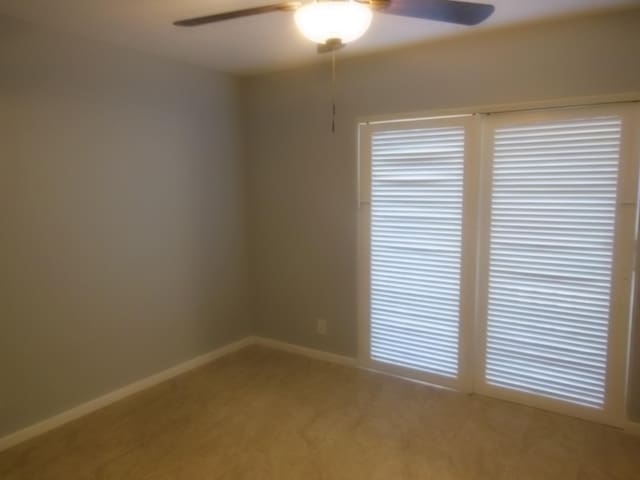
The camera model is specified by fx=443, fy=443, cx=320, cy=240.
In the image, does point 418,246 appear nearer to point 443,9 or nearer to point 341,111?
point 341,111

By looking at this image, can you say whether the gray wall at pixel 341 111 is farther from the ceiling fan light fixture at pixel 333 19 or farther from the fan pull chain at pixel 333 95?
the ceiling fan light fixture at pixel 333 19

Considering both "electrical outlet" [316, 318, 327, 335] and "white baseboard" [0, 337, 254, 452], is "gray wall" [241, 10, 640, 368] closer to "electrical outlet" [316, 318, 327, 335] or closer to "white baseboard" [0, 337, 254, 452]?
"electrical outlet" [316, 318, 327, 335]

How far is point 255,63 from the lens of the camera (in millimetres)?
3320

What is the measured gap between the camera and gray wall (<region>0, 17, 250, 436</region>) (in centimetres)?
244

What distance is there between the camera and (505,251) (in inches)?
110

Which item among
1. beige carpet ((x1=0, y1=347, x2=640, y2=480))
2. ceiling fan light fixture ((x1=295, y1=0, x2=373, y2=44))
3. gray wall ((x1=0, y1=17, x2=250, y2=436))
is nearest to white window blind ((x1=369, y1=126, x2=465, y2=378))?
beige carpet ((x1=0, y1=347, x2=640, y2=480))

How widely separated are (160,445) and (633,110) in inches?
124

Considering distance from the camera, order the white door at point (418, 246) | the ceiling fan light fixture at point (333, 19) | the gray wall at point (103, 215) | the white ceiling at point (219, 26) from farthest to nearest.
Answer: the white door at point (418, 246) → the gray wall at point (103, 215) → the white ceiling at point (219, 26) → the ceiling fan light fixture at point (333, 19)

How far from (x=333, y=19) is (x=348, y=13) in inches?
2.1

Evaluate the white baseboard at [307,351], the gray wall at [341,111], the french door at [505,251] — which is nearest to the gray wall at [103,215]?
the gray wall at [341,111]

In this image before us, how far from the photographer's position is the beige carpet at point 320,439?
2250 millimetres

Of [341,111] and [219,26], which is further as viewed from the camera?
[341,111]

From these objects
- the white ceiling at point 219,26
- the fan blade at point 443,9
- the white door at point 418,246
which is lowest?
the white door at point 418,246

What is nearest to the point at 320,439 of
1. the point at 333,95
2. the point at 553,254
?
the point at 553,254
